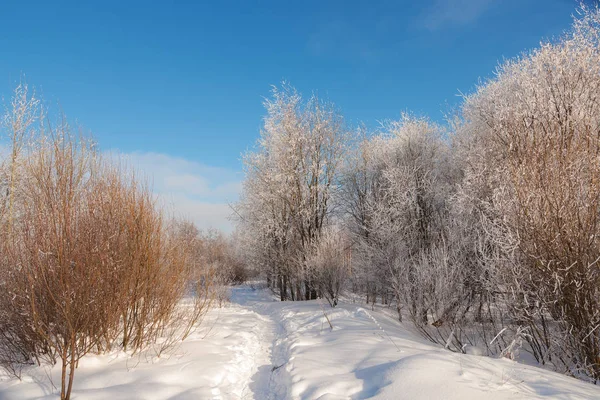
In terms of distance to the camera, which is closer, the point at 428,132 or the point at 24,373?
the point at 24,373

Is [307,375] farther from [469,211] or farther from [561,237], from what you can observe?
[469,211]

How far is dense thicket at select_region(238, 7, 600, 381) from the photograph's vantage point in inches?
214

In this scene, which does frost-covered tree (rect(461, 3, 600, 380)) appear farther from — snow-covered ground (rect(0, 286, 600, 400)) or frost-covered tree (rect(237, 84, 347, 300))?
frost-covered tree (rect(237, 84, 347, 300))

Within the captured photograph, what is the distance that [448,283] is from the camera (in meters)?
9.48

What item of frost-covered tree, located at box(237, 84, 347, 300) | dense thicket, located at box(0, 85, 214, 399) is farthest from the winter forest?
frost-covered tree, located at box(237, 84, 347, 300)

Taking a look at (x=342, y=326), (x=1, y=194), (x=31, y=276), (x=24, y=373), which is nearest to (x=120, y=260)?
(x=31, y=276)

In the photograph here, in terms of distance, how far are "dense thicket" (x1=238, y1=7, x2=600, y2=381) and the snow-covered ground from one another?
2.89 ft

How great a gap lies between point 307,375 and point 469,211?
29.4 feet

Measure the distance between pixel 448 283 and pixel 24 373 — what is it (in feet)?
30.3

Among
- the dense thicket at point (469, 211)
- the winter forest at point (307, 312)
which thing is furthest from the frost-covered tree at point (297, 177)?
the winter forest at point (307, 312)

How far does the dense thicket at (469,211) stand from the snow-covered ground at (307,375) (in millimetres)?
882

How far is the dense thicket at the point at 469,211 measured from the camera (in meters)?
5.43

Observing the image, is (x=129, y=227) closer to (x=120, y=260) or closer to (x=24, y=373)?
(x=120, y=260)

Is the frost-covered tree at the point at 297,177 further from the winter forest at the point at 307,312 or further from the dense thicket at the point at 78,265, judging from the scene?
the dense thicket at the point at 78,265
